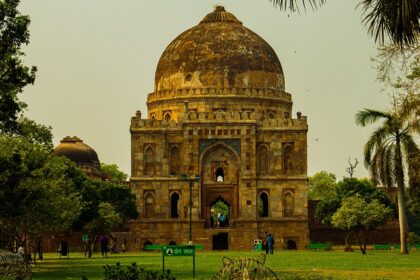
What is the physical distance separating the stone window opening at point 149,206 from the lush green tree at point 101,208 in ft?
3.73

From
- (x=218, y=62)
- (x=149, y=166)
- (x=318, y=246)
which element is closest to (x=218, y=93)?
(x=218, y=62)

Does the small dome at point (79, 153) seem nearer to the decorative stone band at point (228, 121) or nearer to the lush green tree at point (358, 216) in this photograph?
the decorative stone band at point (228, 121)

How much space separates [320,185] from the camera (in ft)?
376

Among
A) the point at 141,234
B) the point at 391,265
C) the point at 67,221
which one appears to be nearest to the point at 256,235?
the point at 141,234

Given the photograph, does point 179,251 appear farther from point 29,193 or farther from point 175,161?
point 175,161

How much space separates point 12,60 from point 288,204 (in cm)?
4046

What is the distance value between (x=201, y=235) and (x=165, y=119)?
1081 centimetres

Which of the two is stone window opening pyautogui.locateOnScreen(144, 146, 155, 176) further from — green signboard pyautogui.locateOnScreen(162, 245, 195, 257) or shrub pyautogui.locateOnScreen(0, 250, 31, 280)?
shrub pyautogui.locateOnScreen(0, 250, 31, 280)

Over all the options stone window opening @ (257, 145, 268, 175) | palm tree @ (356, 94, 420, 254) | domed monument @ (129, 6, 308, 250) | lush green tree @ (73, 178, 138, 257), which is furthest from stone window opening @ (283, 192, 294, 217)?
palm tree @ (356, 94, 420, 254)

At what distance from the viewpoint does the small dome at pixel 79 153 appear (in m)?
85.9

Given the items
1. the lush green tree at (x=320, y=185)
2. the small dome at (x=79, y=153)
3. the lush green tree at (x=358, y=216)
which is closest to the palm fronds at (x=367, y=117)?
the lush green tree at (x=358, y=216)

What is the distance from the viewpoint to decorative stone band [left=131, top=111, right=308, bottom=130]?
6481cm

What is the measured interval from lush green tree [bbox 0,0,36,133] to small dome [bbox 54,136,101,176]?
194ft

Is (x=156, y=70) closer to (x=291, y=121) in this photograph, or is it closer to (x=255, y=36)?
(x=255, y=36)
